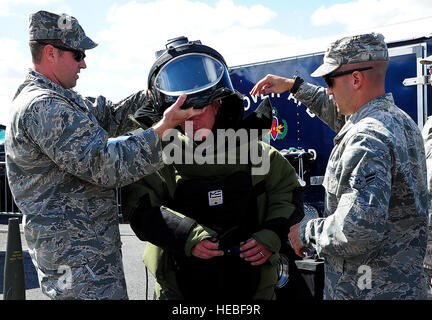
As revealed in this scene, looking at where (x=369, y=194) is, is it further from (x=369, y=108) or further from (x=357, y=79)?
(x=357, y=79)

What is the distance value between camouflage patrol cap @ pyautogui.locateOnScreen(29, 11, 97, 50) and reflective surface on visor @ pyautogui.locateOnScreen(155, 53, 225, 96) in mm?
442

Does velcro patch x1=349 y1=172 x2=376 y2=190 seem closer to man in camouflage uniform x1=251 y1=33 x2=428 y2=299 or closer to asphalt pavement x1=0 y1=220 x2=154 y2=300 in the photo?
man in camouflage uniform x1=251 y1=33 x2=428 y2=299

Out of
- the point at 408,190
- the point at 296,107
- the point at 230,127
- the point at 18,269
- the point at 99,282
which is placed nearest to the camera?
the point at 408,190

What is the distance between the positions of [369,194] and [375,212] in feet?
0.25

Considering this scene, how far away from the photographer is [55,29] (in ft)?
8.20

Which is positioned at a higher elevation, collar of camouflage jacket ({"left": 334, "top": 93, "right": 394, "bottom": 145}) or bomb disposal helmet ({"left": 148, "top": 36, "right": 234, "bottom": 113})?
bomb disposal helmet ({"left": 148, "top": 36, "right": 234, "bottom": 113})

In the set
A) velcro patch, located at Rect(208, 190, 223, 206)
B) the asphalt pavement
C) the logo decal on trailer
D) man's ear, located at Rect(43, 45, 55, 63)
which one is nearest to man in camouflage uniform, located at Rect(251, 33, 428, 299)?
velcro patch, located at Rect(208, 190, 223, 206)

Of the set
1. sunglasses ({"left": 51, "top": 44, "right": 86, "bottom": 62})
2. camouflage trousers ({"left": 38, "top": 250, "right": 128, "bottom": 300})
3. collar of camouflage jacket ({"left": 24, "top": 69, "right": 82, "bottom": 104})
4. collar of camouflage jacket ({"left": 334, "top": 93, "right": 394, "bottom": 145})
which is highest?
sunglasses ({"left": 51, "top": 44, "right": 86, "bottom": 62})

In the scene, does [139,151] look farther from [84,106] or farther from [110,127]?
[110,127]

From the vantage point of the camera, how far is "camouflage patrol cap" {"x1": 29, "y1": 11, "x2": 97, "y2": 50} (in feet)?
8.17

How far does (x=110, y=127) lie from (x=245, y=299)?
1.26m

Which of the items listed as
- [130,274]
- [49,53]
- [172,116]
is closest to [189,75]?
[172,116]
